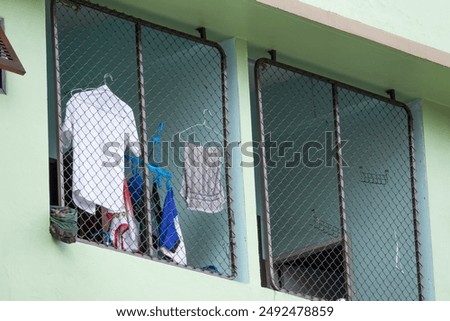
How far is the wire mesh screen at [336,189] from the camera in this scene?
43.8ft

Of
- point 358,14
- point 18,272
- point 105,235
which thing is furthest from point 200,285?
point 358,14

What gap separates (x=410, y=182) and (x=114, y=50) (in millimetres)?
2923

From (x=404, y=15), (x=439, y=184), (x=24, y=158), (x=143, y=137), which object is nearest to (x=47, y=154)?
(x=24, y=158)

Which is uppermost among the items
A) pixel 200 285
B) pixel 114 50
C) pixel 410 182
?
pixel 114 50

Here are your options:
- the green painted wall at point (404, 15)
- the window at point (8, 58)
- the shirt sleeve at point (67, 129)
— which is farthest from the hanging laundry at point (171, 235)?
the window at point (8, 58)

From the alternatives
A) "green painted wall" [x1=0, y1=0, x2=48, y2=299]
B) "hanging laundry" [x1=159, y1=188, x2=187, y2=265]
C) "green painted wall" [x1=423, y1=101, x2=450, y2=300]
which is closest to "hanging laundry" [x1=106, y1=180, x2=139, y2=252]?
"hanging laundry" [x1=159, y1=188, x2=187, y2=265]

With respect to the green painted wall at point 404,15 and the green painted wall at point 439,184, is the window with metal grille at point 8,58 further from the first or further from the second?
the green painted wall at point 439,184

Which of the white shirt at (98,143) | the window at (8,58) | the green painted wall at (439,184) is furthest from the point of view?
the green painted wall at (439,184)

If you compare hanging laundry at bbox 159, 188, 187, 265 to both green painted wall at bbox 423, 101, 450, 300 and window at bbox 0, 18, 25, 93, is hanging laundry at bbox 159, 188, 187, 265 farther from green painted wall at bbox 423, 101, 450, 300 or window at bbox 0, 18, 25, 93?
green painted wall at bbox 423, 101, 450, 300

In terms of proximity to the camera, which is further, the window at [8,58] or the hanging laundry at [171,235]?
the hanging laundry at [171,235]

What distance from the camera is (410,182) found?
1341 cm

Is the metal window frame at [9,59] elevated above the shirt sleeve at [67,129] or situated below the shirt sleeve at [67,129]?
above

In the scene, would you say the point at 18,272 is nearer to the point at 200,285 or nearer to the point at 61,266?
the point at 61,266

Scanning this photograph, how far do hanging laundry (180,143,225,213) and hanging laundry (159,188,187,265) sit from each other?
25 centimetres
